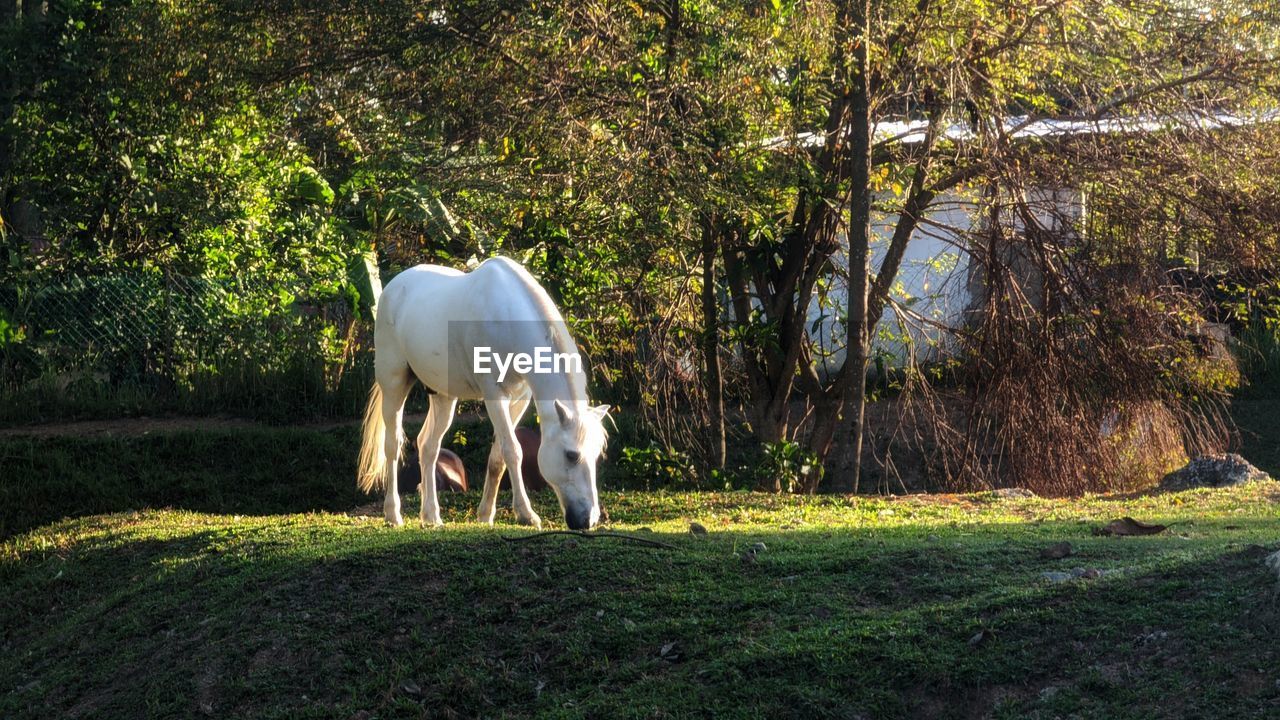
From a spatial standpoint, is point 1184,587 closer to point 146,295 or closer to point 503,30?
point 503,30

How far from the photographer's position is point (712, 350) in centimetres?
1217

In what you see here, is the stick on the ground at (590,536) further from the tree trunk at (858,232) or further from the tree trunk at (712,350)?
the tree trunk at (858,232)

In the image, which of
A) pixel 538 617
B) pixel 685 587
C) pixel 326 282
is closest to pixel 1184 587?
pixel 685 587

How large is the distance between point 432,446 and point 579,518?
187 centimetres

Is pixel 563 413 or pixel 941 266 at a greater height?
pixel 941 266

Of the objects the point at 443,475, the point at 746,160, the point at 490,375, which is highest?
the point at 746,160

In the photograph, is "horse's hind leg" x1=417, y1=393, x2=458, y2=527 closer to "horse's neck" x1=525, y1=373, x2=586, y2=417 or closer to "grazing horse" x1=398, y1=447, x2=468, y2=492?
"horse's neck" x1=525, y1=373, x2=586, y2=417

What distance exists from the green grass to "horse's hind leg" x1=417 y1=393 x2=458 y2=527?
77 centimetres

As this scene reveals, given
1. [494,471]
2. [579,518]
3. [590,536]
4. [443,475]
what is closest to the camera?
[590,536]

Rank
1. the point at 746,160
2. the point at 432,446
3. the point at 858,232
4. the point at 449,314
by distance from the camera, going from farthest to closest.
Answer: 1. the point at 858,232
2. the point at 746,160
3. the point at 432,446
4. the point at 449,314

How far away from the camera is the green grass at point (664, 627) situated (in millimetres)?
4891

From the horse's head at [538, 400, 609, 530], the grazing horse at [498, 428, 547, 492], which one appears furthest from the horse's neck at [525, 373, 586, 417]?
the grazing horse at [498, 428, 547, 492]

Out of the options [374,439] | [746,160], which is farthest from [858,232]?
[374,439]

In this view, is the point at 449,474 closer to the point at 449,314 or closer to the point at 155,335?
the point at 449,314
